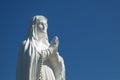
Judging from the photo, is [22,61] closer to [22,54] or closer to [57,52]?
[22,54]

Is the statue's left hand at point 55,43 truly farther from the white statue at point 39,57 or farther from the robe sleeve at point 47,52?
the robe sleeve at point 47,52

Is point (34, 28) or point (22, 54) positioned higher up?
point (34, 28)

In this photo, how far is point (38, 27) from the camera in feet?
90.0

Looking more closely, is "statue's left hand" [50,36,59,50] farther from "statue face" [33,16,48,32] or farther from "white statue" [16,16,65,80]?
"statue face" [33,16,48,32]

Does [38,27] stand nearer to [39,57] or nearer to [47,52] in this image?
[47,52]

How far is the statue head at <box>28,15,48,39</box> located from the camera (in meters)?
27.2

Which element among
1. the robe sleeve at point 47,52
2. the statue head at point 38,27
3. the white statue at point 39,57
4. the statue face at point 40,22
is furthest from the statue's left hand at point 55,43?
the statue face at point 40,22

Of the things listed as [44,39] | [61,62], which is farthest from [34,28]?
[61,62]

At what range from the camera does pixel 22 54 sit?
86.5ft

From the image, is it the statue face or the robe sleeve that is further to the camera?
the statue face

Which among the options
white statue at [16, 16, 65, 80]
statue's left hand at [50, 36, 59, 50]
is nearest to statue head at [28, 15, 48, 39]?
white statue at [16, 16, 65, 80]

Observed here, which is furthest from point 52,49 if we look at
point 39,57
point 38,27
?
point 38,27

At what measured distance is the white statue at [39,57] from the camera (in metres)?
26.0

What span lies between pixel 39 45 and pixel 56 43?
1.14 metres
